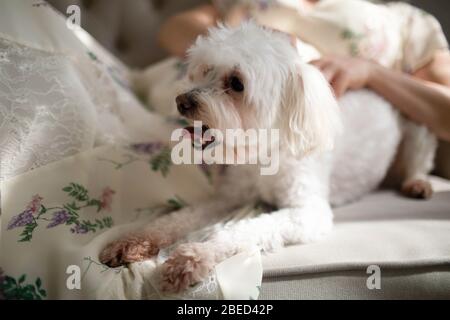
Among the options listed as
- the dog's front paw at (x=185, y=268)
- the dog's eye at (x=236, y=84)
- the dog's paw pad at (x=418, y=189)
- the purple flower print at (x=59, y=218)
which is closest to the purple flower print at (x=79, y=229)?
the purple flower print at (x=59, y=218)

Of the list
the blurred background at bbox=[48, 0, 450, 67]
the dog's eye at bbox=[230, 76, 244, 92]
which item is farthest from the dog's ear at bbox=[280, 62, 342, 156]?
the blurred background at bbox=[48, 0, 450, 67]

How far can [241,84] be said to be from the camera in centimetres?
89

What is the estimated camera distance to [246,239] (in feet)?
2.91

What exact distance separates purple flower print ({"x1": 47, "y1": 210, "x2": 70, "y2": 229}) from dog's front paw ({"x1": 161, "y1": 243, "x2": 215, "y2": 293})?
0.24m

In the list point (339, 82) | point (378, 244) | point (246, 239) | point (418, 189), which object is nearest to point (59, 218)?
point (246, 239)

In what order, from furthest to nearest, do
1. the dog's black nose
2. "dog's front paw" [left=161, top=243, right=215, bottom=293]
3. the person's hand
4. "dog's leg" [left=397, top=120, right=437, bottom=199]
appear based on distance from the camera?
"dog's leg" [left=397, top=120, right=437, bottom=199] < the person's hand < the dog's black nose < "dog's front paw" [left=161, top=243, right=215, bottom=293]

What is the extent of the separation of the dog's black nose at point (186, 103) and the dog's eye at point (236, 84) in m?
0.10

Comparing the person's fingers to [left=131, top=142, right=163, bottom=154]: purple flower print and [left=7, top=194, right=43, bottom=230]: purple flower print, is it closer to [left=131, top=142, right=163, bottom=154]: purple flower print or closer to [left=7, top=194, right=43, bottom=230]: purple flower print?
[left=131, top=142, right=163, bottom=154]: purple flower print

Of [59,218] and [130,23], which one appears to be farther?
[130,23]

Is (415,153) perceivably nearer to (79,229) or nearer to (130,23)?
(79,229)

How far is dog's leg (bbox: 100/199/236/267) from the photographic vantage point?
0.84 meters

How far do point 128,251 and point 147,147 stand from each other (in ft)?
1.25

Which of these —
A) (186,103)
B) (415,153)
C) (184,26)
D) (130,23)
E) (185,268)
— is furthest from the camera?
(130,23)
